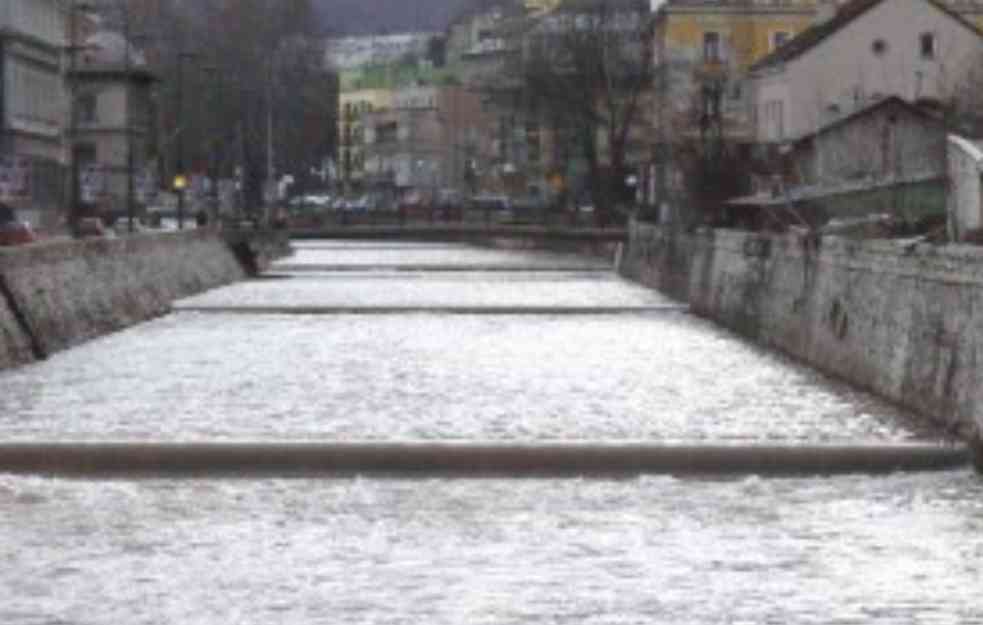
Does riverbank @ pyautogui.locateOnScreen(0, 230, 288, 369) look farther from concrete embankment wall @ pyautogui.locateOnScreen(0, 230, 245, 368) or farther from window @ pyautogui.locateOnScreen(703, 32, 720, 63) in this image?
window @ pyautogui.locateOnScreen(703, 32, 720, 63)

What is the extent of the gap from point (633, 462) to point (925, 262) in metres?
6.29

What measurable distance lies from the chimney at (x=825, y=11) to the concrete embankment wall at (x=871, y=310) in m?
80.2

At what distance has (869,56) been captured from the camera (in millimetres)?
132250

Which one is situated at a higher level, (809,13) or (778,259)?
(809,13)

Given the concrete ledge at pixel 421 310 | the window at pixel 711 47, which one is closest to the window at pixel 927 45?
the window at pixel 711 47

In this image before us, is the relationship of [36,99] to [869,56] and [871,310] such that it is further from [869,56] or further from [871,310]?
[871,310]

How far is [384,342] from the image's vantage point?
169ft

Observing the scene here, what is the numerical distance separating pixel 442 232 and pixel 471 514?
134 meters

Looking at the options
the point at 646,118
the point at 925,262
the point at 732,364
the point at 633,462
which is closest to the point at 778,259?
the point at 732,364

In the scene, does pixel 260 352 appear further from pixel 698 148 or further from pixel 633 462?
pixel 698 148

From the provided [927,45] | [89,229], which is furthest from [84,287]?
[927,45]

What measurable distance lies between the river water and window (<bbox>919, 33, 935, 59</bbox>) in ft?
291

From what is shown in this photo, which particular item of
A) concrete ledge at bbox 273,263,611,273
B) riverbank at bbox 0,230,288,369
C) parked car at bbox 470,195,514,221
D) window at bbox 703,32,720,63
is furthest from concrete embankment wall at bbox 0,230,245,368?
parked car at bbox 470,195,514,221

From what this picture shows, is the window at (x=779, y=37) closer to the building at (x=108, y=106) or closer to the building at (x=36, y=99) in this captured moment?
the building at (x=108, y=106)
